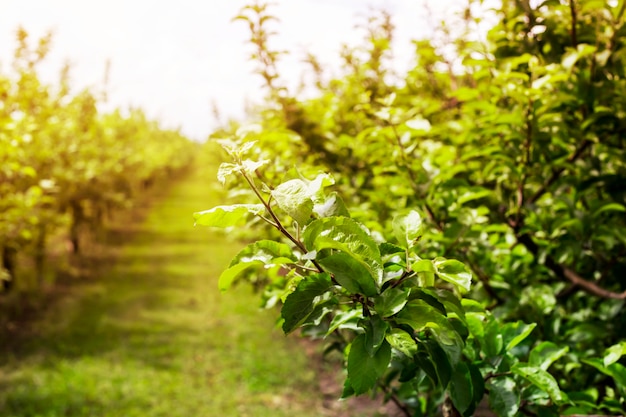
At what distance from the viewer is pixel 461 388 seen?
1.09m

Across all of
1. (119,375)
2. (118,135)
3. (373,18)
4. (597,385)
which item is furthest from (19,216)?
(118,135)

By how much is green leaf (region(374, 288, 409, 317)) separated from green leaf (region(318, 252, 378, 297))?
1.2 inches

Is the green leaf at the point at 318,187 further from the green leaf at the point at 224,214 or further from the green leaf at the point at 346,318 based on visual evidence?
the green leaf at the point at 346,318

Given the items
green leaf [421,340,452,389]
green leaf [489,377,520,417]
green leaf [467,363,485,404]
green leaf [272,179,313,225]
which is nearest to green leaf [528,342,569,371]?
green leaf [489,377,520,417]

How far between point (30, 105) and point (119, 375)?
152 inches

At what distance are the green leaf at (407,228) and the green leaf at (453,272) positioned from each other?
0.23ft

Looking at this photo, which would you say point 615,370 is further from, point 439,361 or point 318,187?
point 318,187

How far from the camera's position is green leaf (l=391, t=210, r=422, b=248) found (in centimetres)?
101

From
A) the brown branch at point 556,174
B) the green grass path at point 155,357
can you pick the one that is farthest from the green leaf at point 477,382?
the green grass path at point 155,357

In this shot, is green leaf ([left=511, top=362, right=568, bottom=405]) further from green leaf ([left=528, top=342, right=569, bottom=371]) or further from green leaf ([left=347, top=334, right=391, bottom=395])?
green leaf ([left=347, top=334, right=391, bottom=395])

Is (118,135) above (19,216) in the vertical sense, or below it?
above

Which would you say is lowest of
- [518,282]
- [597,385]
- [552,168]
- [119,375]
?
[119,375]

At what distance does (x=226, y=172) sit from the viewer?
913 mm

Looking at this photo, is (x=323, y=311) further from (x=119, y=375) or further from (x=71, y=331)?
(x=71, y=331)
